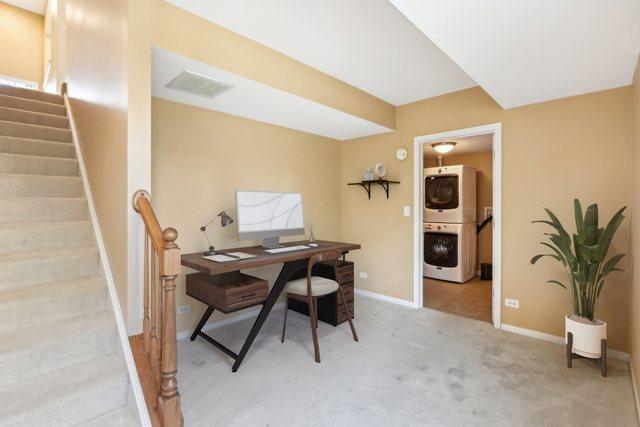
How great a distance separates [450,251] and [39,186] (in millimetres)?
4829

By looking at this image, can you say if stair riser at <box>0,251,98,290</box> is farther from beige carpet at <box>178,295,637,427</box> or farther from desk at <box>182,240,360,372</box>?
beige carpet at <box>178,295,637,427</box>

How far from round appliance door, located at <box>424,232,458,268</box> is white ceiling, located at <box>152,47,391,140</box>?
2120mm

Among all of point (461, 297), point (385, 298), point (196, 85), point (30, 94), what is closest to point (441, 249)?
point (461, 297)

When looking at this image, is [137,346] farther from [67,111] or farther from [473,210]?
[473,210]

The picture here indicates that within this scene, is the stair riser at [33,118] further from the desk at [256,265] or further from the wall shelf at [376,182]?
the wall shelf at [376,182]

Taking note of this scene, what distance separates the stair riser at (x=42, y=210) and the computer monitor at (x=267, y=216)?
1144mm

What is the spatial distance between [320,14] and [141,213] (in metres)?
1.60

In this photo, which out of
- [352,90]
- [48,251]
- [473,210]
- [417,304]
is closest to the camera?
[48,251]

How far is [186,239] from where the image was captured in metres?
2.76

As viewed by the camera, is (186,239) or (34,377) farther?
(186,239)

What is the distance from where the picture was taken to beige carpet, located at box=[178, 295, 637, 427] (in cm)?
174

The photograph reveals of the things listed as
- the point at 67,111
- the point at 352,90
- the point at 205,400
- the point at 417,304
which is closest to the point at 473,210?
the point at 417,304

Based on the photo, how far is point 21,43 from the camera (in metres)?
5.15

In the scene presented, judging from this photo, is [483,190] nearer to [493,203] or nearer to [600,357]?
[493,203]
